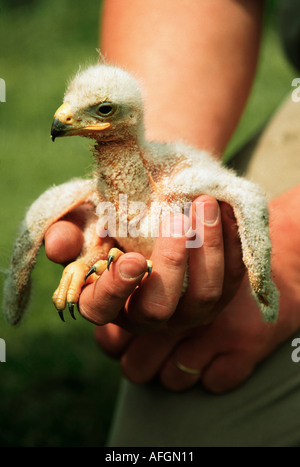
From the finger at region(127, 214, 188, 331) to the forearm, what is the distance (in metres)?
0.84

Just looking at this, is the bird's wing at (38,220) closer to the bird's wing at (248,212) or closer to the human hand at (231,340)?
the bird's wing at (248,212)

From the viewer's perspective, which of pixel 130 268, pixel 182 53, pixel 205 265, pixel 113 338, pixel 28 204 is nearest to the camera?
pixel 130 268

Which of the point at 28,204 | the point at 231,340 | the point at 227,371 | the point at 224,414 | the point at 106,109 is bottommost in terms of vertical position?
the point at 224,414

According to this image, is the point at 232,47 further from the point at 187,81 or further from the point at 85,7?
the point at 85,7

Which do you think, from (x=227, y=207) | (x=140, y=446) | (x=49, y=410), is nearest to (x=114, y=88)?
(x=227, y=207)

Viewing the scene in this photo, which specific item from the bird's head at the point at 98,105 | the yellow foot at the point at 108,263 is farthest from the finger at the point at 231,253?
the bird's head at the point at 98,105

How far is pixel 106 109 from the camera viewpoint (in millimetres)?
1528

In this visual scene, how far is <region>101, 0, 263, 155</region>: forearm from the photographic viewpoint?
2.33 metres

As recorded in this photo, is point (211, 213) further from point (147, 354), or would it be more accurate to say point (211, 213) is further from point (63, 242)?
point (147, 354)

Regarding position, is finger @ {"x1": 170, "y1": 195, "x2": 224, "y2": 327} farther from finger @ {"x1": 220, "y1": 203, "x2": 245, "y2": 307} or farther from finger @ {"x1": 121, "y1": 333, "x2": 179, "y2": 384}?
finger @ {"x1": 121, "y1": 333, "x2": 179, "y2": 384}

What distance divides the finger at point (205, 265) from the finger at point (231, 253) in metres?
0.06

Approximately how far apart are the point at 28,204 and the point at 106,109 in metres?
0.66

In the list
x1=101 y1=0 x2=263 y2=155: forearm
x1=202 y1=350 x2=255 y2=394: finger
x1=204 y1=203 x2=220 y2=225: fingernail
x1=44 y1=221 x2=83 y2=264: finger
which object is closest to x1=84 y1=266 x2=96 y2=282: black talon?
x1=44 y1=221 x2=83 y2=264: finger

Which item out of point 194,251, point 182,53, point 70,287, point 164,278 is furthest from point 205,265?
point 182,53
